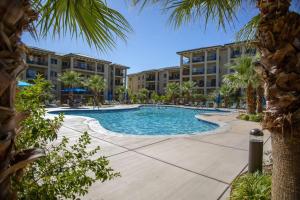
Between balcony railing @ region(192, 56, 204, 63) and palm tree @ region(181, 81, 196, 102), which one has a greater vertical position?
balcony railing @ region(192, 56, 204, 63)

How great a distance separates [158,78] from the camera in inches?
1976

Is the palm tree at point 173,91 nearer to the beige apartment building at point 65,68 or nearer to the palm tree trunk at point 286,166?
the beige apartment building at point 65,68

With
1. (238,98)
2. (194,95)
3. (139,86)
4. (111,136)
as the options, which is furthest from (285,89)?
(139,86)

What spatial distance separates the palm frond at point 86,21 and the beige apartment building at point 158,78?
4362 centimetres

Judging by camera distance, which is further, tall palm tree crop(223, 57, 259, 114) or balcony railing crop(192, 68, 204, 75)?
balcony railing crop(192, 68, 204, 75)

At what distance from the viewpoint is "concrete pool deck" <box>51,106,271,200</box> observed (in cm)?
299

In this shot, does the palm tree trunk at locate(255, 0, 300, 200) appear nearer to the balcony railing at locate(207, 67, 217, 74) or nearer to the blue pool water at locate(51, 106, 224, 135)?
the blue pool water at locate(51, 106, 224, 135)

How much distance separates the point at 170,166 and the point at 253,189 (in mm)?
1650

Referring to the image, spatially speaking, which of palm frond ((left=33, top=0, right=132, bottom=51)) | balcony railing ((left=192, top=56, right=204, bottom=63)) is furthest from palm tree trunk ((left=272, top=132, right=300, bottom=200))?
balcony railing ((left=192, top=56, right=204, bottom=63))

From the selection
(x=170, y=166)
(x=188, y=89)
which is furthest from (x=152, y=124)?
(x=188, y=89)

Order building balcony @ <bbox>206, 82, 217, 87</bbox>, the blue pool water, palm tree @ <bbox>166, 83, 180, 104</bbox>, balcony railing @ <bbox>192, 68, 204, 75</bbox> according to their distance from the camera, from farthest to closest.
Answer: balcony railing @ <bbox>192, 68, 204, 75</bbox> → building balcony @ <bbox>206, 82, 217, 87</bbox> → palm tree @ <bbox>166, 83, 180, 104</bbox> → the blue pool water

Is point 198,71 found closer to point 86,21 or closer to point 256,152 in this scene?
point 256,152

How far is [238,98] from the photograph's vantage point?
92.5 ft

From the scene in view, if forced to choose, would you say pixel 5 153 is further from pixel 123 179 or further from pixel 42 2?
pixel 123 179
